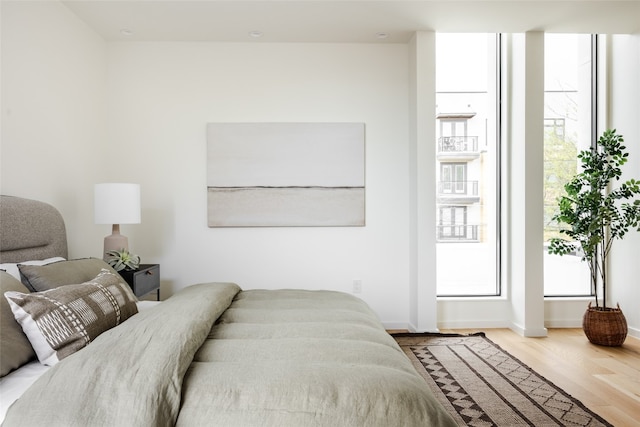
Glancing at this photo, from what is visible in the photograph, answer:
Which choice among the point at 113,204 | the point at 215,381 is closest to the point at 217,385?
the point at 215,381

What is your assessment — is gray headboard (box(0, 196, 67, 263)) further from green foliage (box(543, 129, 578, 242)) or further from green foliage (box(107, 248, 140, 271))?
green foliage (box(543, 129, 578, 242))

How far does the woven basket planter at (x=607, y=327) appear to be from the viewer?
11.8 ft

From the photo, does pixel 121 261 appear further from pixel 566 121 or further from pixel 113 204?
pixel 566 121

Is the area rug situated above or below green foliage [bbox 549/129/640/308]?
below

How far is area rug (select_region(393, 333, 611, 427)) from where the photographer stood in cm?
233

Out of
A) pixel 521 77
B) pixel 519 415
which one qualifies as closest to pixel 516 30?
pixel 521 77

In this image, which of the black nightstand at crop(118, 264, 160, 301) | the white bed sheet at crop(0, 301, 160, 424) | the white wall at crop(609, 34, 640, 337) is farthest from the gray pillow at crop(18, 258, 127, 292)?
the white wall at crop(609, 34, 640, 337)

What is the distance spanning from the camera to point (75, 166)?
3500mm

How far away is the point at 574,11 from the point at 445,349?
113 inches

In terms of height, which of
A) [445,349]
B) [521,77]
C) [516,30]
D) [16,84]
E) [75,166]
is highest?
[516,30]

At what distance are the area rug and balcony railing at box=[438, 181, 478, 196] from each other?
1387mm

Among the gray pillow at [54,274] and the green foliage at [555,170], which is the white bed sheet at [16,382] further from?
the green foliage at [555,170]

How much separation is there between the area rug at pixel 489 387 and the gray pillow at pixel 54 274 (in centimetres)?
207

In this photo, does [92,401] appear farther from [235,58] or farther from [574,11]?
[574,11]
